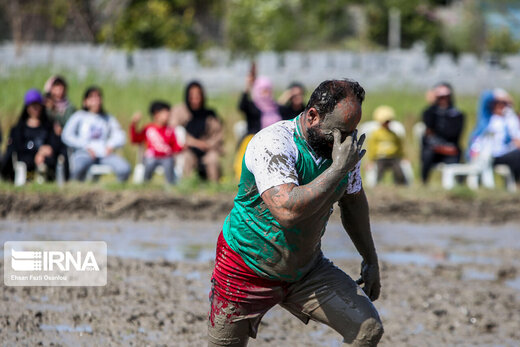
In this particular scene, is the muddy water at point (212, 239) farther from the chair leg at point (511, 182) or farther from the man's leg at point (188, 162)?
the chair leg at point (511, 182)

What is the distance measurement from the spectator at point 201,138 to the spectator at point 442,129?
3.28m

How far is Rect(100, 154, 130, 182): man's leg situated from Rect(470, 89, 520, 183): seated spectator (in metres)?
5.42

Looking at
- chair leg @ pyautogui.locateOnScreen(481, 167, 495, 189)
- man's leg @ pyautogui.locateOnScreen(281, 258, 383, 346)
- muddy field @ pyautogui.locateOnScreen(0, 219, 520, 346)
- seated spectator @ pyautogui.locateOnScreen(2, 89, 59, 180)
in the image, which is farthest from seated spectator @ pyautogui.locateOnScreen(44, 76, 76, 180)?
man's leg @ pyautogui.locateOnScreen(281, 258, 383, 346)

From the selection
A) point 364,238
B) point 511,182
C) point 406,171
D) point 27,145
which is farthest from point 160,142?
point 364,238

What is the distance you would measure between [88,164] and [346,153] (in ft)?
29.1

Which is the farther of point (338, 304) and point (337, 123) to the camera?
point (338, 304)

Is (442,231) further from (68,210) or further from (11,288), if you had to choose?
(11,288)

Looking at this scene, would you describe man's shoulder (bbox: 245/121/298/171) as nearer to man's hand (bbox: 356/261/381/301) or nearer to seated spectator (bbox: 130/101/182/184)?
man's hand (bbox: 356/261/381/301)

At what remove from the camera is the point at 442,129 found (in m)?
13.7

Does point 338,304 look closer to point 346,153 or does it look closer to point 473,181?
point 346,153

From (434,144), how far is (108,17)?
18736mm

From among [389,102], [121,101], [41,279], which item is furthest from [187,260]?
[389,102]

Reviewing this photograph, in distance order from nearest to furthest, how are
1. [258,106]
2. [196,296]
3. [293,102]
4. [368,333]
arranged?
[368,333] < [196,296] < [293,102] < [258,106]

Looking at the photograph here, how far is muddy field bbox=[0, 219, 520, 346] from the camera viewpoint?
5.85m
